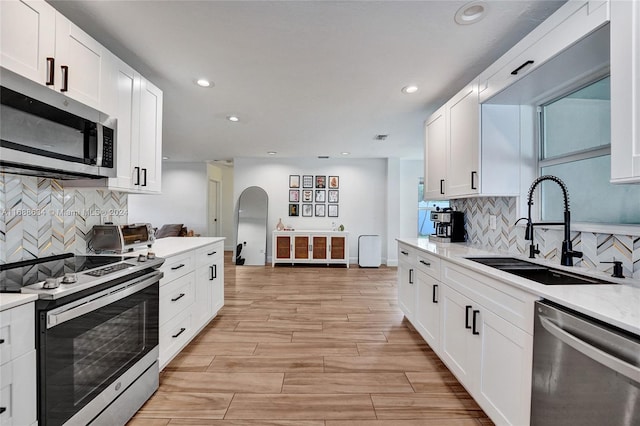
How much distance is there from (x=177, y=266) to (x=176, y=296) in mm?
236

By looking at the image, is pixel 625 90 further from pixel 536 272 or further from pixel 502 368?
pixel 502 368

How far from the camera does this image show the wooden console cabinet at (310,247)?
5996 millimetres

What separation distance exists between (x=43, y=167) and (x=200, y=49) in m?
1.28

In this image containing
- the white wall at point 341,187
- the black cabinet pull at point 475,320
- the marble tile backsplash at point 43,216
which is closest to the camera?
the marble tile backsplash at point 43,216

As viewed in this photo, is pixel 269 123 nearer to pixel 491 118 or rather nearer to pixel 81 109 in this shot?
pixel 81 109

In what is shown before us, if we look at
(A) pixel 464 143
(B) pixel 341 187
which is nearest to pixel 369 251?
(B) pixel 341 187

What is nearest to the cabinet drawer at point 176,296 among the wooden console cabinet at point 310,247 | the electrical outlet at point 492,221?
the electrical outlet at point 492,221

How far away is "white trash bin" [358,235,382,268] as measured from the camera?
6.04 meters

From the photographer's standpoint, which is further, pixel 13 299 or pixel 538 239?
pixel 538 239

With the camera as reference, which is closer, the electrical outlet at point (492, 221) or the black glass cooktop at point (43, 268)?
the black glass cooktop at point (43, 268)

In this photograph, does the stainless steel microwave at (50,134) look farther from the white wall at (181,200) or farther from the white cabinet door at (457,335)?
the white wall at (181,200)

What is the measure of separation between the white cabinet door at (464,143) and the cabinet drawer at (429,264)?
0.63 meters

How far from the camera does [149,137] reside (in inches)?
91.2

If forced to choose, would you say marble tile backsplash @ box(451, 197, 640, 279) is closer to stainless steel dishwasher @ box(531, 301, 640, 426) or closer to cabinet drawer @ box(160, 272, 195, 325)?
stainless steel dishwasher @ box(531, 301, 640, 426)
